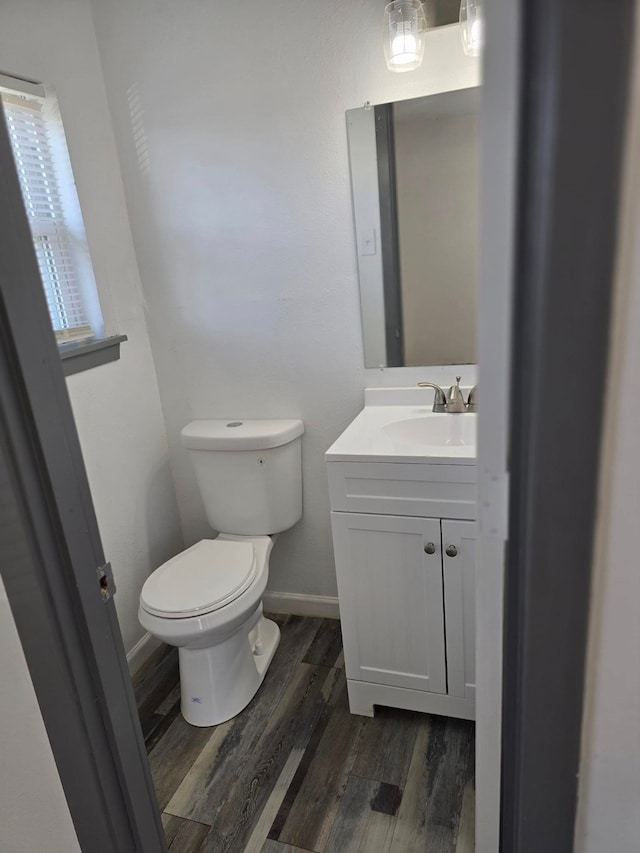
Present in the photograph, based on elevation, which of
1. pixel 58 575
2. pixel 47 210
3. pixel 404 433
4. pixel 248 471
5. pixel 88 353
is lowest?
pixel 248 471

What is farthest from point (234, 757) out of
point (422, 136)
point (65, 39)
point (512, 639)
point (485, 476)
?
point (65, 39)

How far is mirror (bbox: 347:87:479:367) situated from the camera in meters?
1.62

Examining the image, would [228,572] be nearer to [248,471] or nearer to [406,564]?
[248,471]

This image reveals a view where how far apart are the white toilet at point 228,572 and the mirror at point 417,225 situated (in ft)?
1.69

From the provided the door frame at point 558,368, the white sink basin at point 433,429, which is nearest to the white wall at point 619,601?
the door frame at point 558,368

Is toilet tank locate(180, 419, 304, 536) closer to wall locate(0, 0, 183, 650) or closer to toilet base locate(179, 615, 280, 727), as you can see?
wall locate(0, 0, 183, 650)

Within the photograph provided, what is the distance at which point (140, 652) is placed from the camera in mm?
2047

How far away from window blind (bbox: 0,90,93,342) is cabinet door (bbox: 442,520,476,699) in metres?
1.34

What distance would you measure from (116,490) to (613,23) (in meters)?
1.86

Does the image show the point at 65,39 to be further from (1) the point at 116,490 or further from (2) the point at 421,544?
(2) the point at 421,544

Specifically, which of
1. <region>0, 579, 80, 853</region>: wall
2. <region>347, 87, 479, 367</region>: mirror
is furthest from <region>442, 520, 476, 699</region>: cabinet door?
<region>0, 579, 80, 853</region>: wall

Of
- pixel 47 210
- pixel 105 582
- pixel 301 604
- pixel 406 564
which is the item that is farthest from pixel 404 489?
pixel 47 210

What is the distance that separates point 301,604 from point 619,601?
5.86 feet

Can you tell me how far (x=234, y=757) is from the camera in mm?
1628
